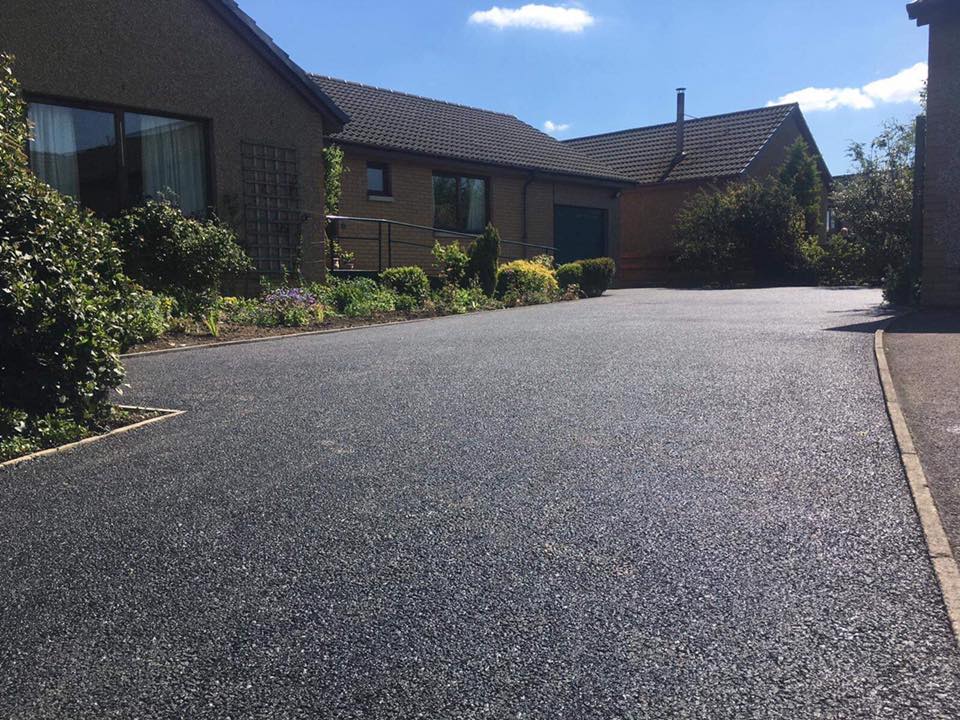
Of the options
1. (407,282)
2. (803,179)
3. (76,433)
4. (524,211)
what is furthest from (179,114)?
(803,179)

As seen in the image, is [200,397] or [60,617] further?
[200,397]

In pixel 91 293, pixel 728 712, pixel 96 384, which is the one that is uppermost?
pixel 91 293

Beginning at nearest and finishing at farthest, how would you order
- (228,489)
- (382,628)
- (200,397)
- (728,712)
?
1. (728,712)
2. (382,628)
3. (228,489)
4. (200,397)

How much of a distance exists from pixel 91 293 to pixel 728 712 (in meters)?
5.39

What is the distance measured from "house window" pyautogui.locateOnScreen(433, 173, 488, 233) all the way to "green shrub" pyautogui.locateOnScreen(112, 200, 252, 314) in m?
11.3

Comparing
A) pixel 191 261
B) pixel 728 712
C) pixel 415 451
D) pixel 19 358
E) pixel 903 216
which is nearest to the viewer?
pixel 728 712

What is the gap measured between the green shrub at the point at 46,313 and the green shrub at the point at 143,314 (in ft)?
0.78

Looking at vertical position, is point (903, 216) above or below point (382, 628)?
above

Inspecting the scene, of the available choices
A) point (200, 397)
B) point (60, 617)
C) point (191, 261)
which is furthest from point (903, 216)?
point (60, 617)

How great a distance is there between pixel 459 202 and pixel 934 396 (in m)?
18.0

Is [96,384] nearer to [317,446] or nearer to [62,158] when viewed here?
[317,446]

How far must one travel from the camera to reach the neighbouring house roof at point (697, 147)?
107 feet

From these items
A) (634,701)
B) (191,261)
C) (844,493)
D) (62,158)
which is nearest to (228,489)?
(634,701)

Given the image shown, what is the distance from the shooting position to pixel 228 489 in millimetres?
4398
